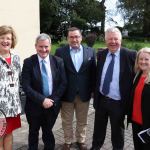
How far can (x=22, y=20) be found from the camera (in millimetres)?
7234

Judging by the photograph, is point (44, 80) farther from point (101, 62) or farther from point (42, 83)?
point (101, 62)

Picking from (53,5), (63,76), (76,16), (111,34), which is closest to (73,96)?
(63,76)

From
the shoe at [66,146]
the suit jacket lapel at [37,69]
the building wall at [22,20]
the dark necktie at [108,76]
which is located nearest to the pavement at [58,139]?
the shoe at [66,146]

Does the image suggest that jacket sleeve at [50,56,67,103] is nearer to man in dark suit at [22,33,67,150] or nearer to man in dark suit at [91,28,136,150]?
man in dark suit at [22,33,67,150]

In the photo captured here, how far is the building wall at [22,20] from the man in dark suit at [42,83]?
257 cm

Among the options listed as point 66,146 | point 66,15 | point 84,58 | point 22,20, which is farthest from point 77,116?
point 66,15

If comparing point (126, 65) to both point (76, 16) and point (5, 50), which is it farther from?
point (76, 16)

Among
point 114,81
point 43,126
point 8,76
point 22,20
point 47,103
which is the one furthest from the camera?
point 22,20

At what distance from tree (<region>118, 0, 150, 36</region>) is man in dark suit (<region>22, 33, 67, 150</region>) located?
4368cm

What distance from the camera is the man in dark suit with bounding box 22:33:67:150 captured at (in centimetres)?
445

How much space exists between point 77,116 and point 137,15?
45.0 metres

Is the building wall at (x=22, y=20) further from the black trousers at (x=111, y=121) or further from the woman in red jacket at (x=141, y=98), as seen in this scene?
the woman in red jacket at (x=141, y=98)

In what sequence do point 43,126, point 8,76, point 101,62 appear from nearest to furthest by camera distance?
point 8,76 < point 101,62 < point 43,126

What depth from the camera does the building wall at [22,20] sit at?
684 centimetres
